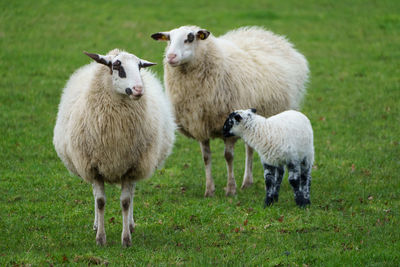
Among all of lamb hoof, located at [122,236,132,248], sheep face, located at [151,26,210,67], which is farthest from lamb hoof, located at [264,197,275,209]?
sheep face, located at [151,26,210,67]

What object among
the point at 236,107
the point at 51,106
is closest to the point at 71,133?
the point at 236,107

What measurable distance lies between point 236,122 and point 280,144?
30.0 inches

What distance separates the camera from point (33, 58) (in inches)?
697

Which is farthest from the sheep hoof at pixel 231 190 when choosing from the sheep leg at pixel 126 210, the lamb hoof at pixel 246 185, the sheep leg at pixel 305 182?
the sheep leg at pixel 126 210

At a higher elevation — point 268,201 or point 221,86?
point 221,86

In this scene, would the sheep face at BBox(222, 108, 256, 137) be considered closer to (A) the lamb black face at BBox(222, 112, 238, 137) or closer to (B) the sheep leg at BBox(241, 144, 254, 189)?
(A) the lamb black face at BBox(222, 112, 238, 137)

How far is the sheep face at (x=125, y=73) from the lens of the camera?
6902 mm

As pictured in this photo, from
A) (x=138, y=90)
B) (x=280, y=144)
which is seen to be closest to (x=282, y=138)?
(x=280, y=144)

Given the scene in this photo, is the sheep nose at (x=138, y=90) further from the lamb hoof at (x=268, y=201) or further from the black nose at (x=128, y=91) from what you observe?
the lamb hoof at (x=268, y=201)

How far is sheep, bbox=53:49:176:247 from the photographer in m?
7.09

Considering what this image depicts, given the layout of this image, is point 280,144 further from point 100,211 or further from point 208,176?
point 100,211

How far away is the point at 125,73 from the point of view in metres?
7.00

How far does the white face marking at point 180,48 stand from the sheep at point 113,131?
168 cm

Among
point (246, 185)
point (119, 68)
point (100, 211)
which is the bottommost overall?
point (246, 185)
